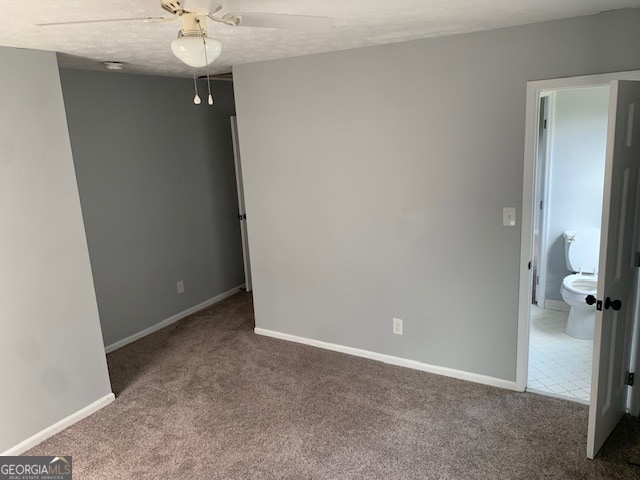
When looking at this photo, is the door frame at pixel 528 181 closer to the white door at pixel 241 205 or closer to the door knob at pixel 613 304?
the door knob at pixel 613 304

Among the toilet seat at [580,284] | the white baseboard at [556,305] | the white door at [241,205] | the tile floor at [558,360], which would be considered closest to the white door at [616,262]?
the tile floor at [558,360]

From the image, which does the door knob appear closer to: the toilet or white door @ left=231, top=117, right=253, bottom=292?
the toilet

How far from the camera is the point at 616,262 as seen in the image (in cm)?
233

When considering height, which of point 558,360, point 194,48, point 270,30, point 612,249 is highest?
point 270,30

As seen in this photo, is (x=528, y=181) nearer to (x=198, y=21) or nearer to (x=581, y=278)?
(x=581, y=278)

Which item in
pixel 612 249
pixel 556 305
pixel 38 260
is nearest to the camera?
pixel 612 249

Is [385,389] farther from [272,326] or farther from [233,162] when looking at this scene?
[233,162]

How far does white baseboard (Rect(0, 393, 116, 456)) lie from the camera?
272cm

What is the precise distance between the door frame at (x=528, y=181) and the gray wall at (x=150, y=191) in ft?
10.1

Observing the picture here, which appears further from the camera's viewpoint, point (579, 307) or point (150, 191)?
point (150, 191)

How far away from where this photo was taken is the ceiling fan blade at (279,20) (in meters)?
1.68

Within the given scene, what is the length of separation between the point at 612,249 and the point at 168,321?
3.70 m

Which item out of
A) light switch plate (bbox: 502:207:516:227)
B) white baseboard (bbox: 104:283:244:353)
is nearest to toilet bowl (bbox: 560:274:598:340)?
light switch plate (bbox: 502:207:516:227)

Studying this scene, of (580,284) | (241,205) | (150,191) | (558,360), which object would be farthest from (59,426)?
(580,284)
